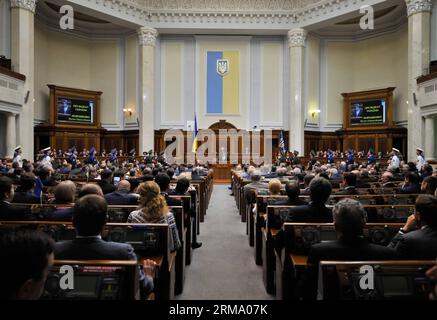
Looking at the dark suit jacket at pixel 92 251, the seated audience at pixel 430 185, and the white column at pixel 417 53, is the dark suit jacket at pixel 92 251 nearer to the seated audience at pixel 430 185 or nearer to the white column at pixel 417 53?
the seated audience at pixel 430 185

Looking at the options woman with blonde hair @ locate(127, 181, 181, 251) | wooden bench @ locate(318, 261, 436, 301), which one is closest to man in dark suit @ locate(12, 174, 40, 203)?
woman with blonde hair @ locate(127, 181, 181, 251)

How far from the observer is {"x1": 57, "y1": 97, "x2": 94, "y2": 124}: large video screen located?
58.6 feet

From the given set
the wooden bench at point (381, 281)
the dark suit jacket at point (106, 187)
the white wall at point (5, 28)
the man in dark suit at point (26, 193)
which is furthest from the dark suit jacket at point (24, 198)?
the white wall at point (5, 28)

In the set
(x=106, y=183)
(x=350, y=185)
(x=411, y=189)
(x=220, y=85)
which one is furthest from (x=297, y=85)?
(x=106, y=183)

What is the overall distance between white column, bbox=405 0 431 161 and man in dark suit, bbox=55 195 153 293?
13.7m

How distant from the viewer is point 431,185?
4.47 metres

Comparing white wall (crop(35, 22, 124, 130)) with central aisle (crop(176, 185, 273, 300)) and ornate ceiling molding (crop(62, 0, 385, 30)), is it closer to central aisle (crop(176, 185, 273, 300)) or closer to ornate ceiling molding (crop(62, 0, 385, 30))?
ornate ceiling molding (crop(62, 0, 385, 30))

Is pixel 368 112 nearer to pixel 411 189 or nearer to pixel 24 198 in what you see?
pixel 411 189

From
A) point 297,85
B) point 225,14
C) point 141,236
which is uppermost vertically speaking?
point 225,14

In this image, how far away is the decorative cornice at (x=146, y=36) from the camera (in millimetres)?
18281

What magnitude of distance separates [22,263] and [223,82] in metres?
19.0

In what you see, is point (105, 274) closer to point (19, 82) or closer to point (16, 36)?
point (19, 82)

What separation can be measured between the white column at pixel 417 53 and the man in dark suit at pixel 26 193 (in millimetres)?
13036

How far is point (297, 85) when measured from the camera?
18641 millimetres
